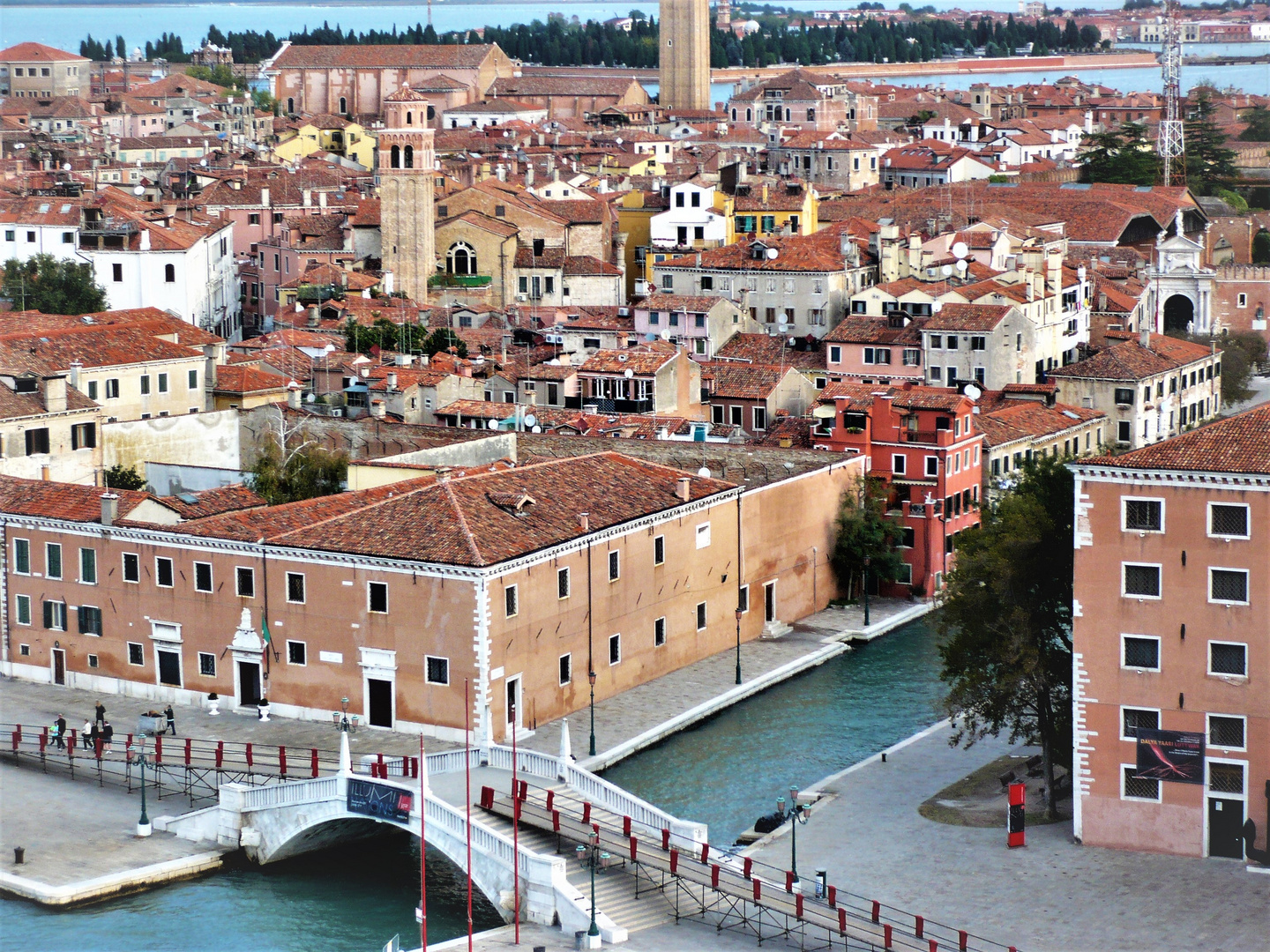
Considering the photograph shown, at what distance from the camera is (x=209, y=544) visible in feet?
97.9

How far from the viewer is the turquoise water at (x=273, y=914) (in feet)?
77.7

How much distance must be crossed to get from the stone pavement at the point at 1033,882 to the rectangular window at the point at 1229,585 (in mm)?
2448

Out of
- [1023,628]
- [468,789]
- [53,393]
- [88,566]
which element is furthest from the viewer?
[53,393]

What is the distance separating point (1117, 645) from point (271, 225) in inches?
1730

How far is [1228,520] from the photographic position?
23.8 metres

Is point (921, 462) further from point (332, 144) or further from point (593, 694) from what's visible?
point (332, 144)

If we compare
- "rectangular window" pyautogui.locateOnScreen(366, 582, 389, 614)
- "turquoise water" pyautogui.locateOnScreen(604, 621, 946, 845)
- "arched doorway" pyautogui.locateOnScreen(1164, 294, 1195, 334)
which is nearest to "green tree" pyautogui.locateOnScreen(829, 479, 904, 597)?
"turquoise water" pyautogui.locateOnScreen(604, 621, 946, 845)

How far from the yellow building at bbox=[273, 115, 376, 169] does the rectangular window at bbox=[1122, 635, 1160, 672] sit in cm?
6918

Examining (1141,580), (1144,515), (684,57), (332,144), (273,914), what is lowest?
(273,914)

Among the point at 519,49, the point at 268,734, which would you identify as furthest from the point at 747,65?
the point at 268,734

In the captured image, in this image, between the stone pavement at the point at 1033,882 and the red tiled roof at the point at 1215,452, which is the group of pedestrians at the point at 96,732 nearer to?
the stone pavement at the point at 1033,882

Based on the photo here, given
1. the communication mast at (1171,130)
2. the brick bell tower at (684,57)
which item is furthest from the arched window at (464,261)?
the brick bell tower at (684,57)

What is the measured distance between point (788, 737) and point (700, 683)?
188 centimetres

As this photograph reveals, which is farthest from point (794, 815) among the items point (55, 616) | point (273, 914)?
point (55, 616)
